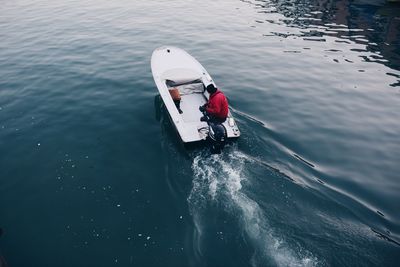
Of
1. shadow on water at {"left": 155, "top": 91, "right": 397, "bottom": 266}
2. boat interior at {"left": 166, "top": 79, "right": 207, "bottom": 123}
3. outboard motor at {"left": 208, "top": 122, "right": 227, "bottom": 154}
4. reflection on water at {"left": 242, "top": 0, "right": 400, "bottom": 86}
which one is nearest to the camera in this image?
shadow on water at {"left": 155, "top": 91, "right": 397, "bottom": 266}

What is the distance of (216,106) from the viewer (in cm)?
1170

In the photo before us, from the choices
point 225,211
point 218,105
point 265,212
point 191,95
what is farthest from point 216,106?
point 265,212

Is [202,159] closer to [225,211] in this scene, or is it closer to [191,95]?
[225,211]

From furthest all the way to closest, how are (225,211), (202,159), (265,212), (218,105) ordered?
(218,105) → (202,159) → (225,211) → (265,212)

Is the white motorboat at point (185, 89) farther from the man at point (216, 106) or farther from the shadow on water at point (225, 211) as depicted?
the shadow on water at point (225, 211)

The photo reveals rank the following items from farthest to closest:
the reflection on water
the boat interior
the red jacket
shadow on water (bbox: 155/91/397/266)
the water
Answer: the reflection on water
the boat interior
the red jacket
the water
shadow on water (bbox: 155/91/397/266)

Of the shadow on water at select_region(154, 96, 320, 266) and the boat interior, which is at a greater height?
the boat interior

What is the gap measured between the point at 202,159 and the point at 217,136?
1.19m

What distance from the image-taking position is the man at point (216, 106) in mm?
11633

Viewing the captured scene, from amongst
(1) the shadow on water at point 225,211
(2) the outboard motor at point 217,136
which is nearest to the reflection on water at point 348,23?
(2) the outboard motor at point 217,136

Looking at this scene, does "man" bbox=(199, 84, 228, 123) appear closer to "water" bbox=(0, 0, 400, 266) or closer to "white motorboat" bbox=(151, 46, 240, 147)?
"white motorboat" bbox=(151, 46, 240, 147)

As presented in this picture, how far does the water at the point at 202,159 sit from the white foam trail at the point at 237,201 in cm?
5

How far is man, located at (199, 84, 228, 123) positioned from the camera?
11633mm

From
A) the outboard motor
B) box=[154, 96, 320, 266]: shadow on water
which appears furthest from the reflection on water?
box=[154, 96, 320, 266]: shadow on water
